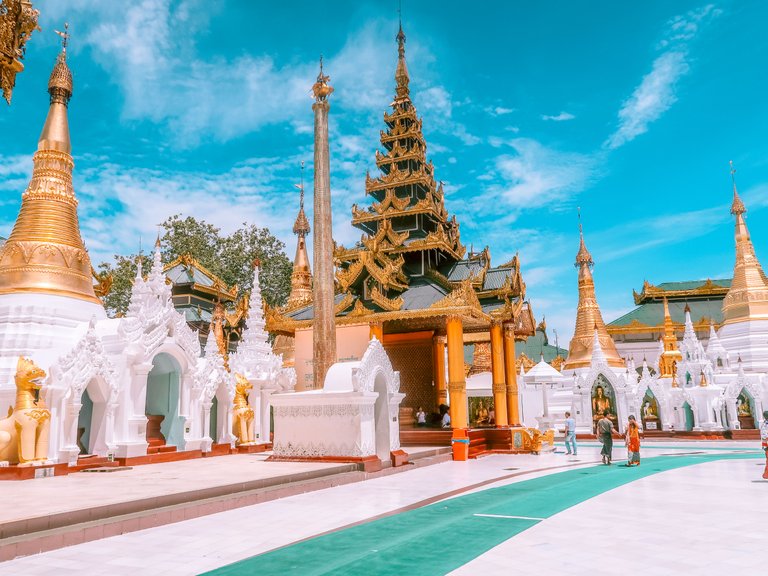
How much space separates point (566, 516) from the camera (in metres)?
7.43

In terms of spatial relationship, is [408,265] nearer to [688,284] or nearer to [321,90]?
[321,90]

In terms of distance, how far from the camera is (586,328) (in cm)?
3650

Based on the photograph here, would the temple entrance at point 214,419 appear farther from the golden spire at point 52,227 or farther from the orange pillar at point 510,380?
the orange pillar at point 510,380

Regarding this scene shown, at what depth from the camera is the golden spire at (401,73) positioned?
85.3 ft

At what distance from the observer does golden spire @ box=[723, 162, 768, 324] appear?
104 feet

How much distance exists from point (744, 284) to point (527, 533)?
105ft

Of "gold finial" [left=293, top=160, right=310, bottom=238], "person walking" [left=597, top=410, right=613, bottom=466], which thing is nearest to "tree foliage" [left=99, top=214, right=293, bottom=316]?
"gold finial" [left=293, top=160, right=310, bottom=238]

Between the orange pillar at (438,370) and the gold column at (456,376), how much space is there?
191 inches

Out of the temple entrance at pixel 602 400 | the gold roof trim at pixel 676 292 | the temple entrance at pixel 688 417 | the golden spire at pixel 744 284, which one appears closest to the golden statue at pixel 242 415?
the temple entrance at pixel 602 400

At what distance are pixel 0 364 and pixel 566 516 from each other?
1230cm

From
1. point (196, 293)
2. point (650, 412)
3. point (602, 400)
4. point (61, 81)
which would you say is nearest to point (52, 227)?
point (61, 81)

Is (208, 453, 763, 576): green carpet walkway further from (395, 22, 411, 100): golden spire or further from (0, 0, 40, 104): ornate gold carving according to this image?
(395, 22, 411, 100): golden spire

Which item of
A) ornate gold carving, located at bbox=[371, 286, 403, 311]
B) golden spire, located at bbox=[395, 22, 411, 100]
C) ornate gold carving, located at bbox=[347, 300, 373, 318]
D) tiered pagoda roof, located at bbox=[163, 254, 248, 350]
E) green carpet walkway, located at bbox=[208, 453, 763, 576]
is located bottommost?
green carpet walkway, located at bbox=[208, 453, 763, 576]

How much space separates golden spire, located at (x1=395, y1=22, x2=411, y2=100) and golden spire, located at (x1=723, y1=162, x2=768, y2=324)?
2096cm
